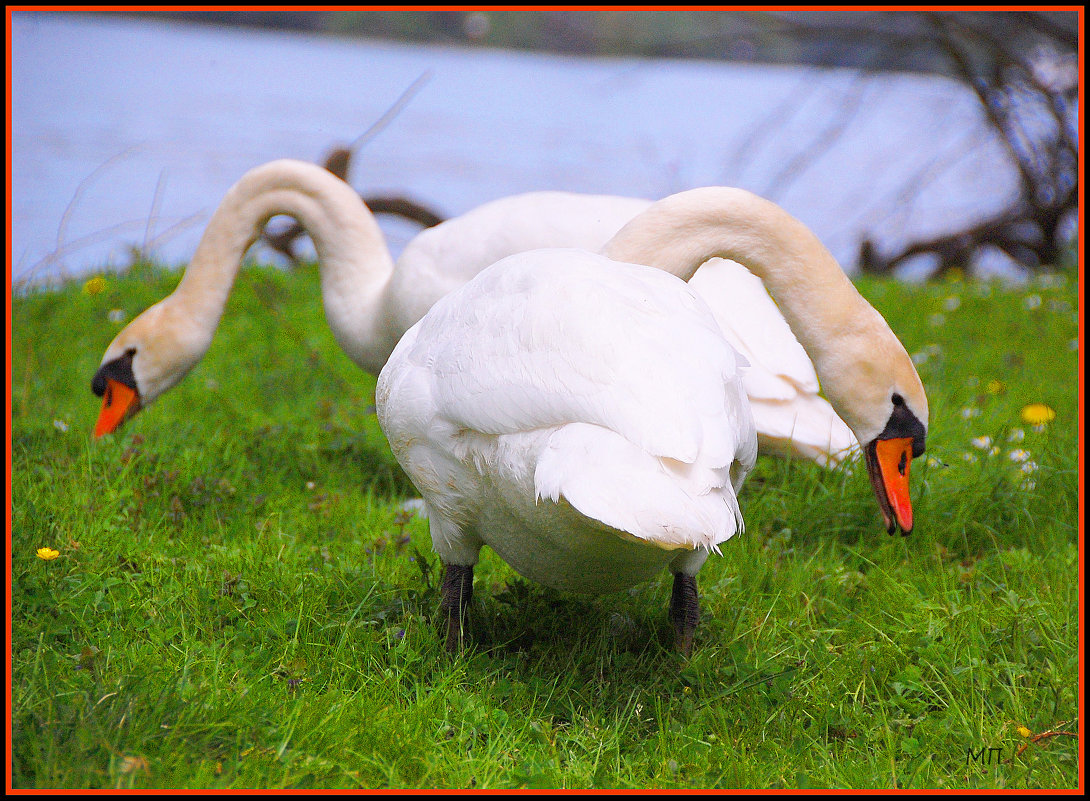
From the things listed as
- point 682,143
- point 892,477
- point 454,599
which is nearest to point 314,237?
point 454,599

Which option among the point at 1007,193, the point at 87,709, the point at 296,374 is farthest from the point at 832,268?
the point at 1007,193

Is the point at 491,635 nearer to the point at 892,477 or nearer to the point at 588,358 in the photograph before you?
the point at 588,358

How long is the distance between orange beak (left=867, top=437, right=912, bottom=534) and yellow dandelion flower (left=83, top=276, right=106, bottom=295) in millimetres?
5447

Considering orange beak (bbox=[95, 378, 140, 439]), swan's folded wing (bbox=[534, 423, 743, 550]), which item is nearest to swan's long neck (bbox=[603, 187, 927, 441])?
swan's folded wing (bbox=[534, 423, 743, 550])

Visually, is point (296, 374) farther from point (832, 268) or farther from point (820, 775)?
point (820, 775)

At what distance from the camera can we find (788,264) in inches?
137

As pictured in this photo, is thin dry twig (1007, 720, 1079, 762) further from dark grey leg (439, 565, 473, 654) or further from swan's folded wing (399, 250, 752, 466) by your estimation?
dark grey leg (439, 565, 473, 654)

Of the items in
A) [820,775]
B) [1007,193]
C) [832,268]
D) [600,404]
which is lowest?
[1007,193]

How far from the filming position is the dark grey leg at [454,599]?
9.91 feet

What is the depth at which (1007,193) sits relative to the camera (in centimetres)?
918

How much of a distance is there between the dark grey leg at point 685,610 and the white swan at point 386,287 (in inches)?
34.8

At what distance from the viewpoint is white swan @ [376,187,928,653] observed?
81.6 inches

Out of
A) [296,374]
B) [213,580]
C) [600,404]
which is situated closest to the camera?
[600,404]

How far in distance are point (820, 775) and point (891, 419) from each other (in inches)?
47.2
